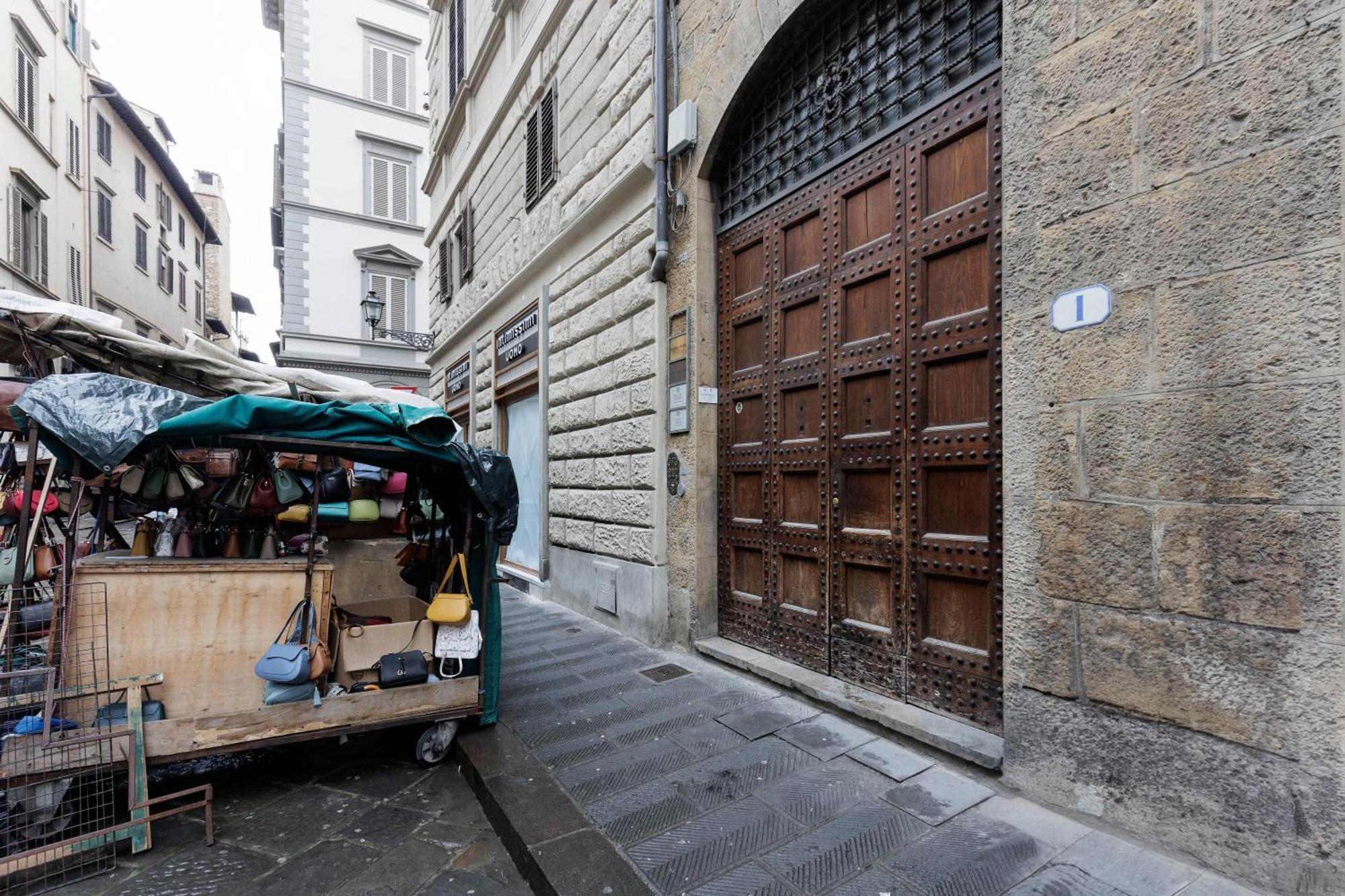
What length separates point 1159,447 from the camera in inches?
99.6

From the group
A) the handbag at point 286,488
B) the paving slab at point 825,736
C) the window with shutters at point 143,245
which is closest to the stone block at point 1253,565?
the paving slab at point 825,736

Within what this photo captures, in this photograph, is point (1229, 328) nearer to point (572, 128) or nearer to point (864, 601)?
point (864, 601)

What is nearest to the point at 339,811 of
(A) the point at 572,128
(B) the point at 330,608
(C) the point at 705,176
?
(B) the point at 330,608

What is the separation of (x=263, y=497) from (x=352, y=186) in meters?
25.4

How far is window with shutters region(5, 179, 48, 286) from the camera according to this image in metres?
14.2

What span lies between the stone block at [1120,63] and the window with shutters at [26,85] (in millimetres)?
20407

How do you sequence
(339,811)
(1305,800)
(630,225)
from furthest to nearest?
1. (630,225)
2. (339,811)
3. (1305,800)

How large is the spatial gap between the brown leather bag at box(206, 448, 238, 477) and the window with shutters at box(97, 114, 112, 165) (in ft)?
79.2

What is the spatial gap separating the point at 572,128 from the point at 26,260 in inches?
597

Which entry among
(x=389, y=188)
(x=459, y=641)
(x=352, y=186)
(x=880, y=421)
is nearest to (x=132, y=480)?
(x=459, y=641)

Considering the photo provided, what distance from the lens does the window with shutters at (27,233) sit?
14.2 metres

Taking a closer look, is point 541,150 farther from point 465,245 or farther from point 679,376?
point 679,376

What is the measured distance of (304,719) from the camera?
3.37m

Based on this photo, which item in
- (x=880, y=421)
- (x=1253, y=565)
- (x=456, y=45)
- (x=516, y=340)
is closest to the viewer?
(x=1253, y=565)
